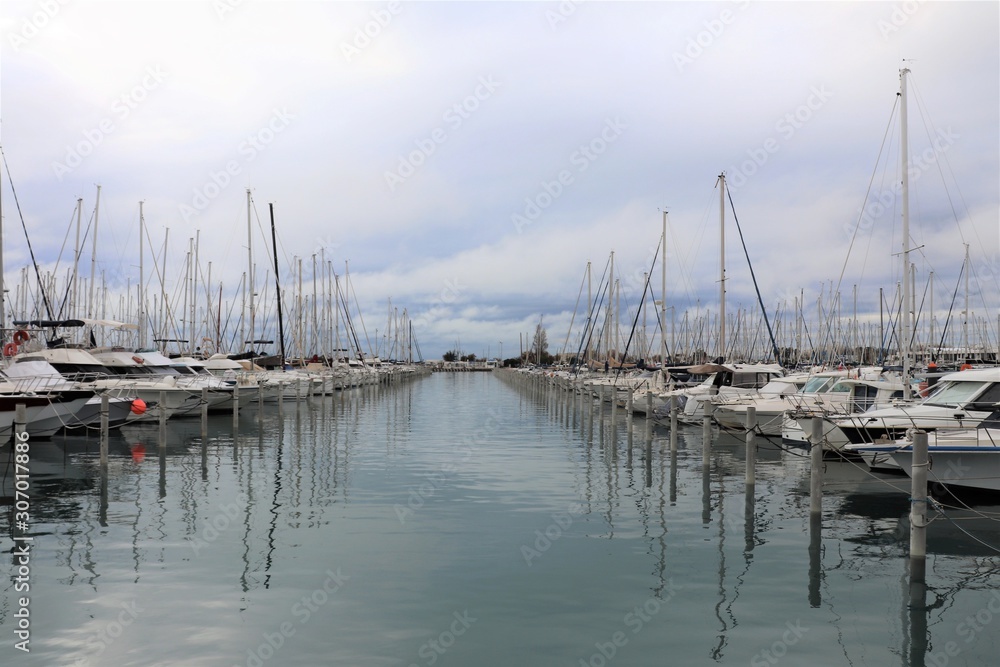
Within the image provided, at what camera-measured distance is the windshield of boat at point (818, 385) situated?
92.9 ft

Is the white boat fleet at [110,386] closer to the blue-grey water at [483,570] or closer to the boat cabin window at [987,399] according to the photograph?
the blue-grey water at [483,570]

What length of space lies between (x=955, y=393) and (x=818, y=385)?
941 cm

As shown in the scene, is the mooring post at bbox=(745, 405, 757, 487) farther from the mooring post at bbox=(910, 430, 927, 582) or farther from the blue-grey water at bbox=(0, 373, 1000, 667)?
the mooring post at bbox=(910, 430, 927, 582)

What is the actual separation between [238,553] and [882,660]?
914 cm

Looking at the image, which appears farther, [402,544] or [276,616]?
[402,544]

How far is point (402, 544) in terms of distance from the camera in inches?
515

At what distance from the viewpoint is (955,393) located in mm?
19625

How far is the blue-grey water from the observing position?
28.7 feet

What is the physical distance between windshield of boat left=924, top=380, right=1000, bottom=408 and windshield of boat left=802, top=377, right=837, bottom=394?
7707 millimetres

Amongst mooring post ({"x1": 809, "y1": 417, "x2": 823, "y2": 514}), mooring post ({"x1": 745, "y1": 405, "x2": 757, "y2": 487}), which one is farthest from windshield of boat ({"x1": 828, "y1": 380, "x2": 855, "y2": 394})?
mooring post ({"x1": 809, "y1": 417, "x2": 823, "y2": 514})

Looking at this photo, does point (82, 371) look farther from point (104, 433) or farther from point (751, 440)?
point (751, 440)

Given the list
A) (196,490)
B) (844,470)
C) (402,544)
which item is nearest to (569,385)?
(844,470)

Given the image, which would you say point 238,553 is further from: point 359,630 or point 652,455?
point 652,455

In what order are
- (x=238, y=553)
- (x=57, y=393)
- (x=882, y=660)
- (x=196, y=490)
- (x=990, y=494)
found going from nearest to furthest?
1. (x=882, y=660)
2. (x=238, y=553)
3. (x=990, y=494)
4. (x=196, y=490)
5. (x=57, y=393)
